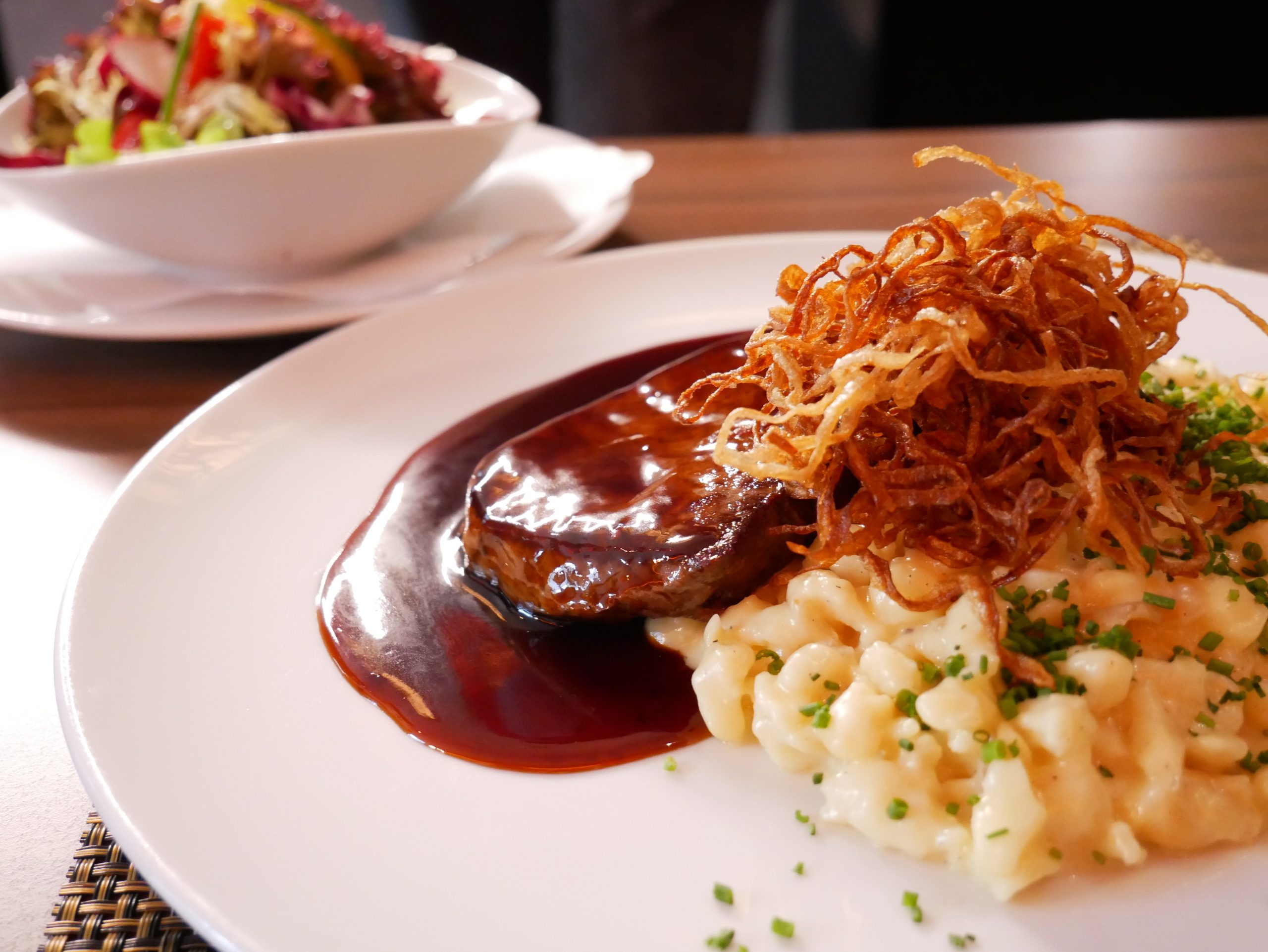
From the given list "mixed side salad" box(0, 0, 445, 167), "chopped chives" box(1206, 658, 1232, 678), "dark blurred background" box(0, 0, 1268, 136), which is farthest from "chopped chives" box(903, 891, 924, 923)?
"dark blurred background" box(0, 0, 1268, 136)

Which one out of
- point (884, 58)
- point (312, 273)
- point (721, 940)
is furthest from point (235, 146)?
point (884, 58)

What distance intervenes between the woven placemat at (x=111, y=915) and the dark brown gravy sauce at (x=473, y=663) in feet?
1.43

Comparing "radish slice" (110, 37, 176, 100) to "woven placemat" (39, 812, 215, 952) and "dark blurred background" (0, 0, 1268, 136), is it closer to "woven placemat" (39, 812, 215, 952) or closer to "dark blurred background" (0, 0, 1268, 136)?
"woven placemat" (39, 812, 215, 952)

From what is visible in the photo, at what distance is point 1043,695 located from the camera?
161cm

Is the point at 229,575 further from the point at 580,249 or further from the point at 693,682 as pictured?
the point at 580,249

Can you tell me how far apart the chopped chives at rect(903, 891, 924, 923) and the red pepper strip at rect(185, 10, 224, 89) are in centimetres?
358

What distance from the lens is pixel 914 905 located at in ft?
4.72

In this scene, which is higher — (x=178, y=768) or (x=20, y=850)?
(x=178, y=768)

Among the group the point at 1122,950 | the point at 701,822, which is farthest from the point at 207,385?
the point at 1122,950

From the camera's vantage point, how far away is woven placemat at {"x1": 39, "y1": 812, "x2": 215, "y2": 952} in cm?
148

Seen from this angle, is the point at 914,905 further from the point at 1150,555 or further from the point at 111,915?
the point at 111,915

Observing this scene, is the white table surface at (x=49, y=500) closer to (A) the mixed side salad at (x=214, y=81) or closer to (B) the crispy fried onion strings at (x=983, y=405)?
(A) the mixed side salad at (x=214, y=81)

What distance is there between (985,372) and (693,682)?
0.71m

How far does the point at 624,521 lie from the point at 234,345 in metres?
1.81
